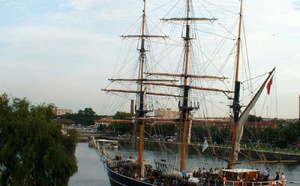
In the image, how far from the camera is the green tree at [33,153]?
114 ft

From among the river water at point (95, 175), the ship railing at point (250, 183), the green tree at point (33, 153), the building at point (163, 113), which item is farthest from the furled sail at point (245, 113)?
the green tree at point (33, 153)

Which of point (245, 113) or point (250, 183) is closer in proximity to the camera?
point (250, 183)

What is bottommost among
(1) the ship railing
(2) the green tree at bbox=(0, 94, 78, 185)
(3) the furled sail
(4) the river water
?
(4) the river water

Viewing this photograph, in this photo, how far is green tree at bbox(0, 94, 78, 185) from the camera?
114ft

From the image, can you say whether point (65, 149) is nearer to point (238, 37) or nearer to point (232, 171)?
point (232, 171)

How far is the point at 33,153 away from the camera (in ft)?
115

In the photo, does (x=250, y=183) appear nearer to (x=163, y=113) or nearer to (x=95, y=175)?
(x=163, y=113)

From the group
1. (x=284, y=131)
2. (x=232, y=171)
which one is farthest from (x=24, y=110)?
(x=284, y=131)

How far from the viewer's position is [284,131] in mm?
112312

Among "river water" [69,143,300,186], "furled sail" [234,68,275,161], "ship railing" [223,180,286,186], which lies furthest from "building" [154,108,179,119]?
"ship railing" [223,180,286,186]

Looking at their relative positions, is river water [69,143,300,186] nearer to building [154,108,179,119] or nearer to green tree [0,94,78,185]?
building [154,108,179,119]

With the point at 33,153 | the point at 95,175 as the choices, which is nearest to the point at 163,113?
the point at 95,175

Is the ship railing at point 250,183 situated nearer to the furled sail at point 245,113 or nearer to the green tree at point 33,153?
the furled sail at point 245,113

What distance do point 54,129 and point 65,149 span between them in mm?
1973
